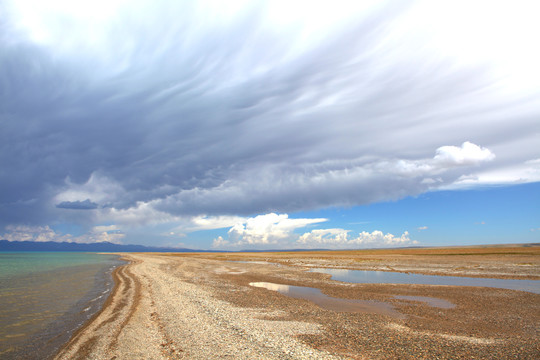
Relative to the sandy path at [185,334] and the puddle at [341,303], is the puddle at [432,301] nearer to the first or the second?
the puddle at [341,303]

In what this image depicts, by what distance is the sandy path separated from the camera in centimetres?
1486

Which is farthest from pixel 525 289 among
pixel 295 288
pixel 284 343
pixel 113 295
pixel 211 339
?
pixel 113 295

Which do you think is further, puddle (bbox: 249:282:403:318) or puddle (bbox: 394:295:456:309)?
puddle (bbox: 394:295:456:309)

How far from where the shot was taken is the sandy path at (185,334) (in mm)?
14859

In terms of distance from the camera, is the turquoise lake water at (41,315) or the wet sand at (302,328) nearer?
the wet sand at (302,328)

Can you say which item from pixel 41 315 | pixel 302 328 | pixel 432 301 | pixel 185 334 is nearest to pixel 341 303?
pixel 432 301

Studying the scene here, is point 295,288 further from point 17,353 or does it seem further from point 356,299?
point 17,353

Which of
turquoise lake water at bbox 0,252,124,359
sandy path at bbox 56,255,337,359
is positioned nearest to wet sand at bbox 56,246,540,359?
sandy path at bbox 56,255,337,359

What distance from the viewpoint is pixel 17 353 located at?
15.9 metres

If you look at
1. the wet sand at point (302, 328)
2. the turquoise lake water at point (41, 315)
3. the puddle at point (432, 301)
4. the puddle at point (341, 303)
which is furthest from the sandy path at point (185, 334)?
the puddle at point (432, 301)

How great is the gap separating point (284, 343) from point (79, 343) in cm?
1210

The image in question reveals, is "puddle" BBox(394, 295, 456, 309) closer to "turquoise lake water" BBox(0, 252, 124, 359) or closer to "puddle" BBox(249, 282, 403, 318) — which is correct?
"puddle" BBox(249, 282, 403, 318)

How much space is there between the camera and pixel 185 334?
17750 millimetres

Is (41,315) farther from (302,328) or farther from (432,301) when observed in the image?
(432,301)
